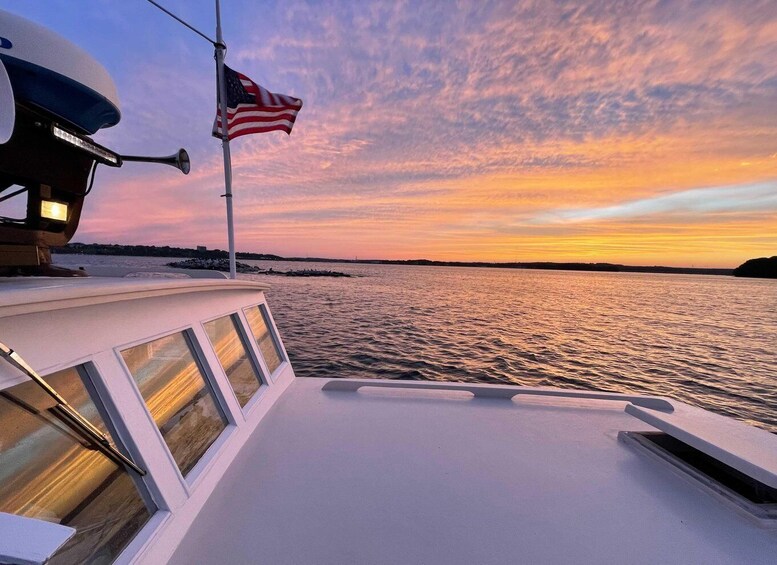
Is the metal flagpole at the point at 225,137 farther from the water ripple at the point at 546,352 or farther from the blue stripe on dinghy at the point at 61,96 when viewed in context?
the water ripple at the point at 546,352

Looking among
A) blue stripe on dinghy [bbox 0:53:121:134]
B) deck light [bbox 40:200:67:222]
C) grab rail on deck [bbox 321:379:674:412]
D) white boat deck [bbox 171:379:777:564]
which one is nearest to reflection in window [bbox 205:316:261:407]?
white boat deck [bbox 171:379:777:564]

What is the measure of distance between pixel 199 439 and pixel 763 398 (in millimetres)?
15396

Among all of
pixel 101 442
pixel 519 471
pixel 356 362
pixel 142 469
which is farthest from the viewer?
pixel 356 362

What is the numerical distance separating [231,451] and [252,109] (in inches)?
203

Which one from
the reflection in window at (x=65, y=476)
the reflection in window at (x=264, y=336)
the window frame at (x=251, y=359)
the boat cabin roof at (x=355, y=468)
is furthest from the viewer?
the reflection in window at (x=264, y=336)

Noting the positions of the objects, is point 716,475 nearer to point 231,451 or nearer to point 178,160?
point 231,451

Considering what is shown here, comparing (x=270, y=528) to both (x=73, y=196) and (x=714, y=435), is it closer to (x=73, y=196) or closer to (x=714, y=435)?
(x=714, y=435)

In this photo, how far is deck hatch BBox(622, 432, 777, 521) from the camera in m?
2.43

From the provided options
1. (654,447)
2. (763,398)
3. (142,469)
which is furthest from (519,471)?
(763,398)

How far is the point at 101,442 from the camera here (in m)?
1.66

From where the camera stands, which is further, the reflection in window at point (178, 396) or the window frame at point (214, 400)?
the reflection in window at point (178, 396)

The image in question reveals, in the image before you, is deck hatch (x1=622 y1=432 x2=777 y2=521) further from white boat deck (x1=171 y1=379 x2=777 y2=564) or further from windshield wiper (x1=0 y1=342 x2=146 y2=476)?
windshield wiper (x1=0 y1=342 x2=146 y2=476)

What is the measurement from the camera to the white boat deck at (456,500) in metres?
2.06

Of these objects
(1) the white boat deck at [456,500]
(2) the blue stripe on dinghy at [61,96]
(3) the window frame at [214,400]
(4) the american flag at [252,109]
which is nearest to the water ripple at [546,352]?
(4) the american flag at [252,109]
